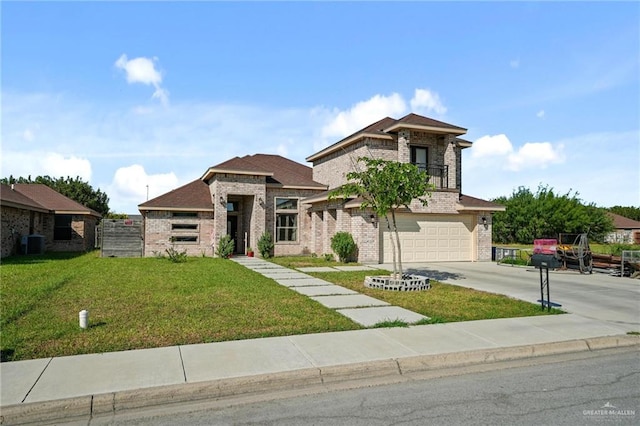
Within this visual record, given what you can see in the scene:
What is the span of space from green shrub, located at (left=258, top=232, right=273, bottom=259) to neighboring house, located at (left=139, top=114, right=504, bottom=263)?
0.43 m

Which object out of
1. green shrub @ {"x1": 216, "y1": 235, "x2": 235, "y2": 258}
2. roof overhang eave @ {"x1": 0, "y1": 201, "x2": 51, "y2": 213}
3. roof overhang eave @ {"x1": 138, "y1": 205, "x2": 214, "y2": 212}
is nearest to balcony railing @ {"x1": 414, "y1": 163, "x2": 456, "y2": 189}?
green shrub @ {"x1": 216, "y1": 235, "x2": 235, "y2": 258}

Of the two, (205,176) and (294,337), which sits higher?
(205,176)

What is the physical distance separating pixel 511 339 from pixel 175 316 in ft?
19.1

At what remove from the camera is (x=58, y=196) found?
92.6 feet

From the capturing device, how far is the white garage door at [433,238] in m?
19.9

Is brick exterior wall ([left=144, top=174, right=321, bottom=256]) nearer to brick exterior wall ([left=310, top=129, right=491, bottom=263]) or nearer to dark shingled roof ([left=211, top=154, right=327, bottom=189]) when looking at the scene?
dark shingled roof ([left=211, top=154, right=327, bottom=189])

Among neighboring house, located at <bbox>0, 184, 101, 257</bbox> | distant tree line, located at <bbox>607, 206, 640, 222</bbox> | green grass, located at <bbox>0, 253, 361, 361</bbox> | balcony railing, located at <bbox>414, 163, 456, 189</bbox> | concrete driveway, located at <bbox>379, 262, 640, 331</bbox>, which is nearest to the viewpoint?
green grass, located at <bbox>0, 253, 361, 361</bbox>

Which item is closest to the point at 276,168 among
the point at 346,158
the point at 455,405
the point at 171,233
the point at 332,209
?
the point at 346,158

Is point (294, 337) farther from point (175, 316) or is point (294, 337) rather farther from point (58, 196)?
point (58, 196)

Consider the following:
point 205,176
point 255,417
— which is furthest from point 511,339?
point 205,176

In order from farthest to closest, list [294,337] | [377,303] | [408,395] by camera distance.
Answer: [377,303] < [294,337] < [408,395]

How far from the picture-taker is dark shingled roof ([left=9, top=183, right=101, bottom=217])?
26.3 m

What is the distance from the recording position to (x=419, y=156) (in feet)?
70.8

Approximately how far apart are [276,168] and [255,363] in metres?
21.7
